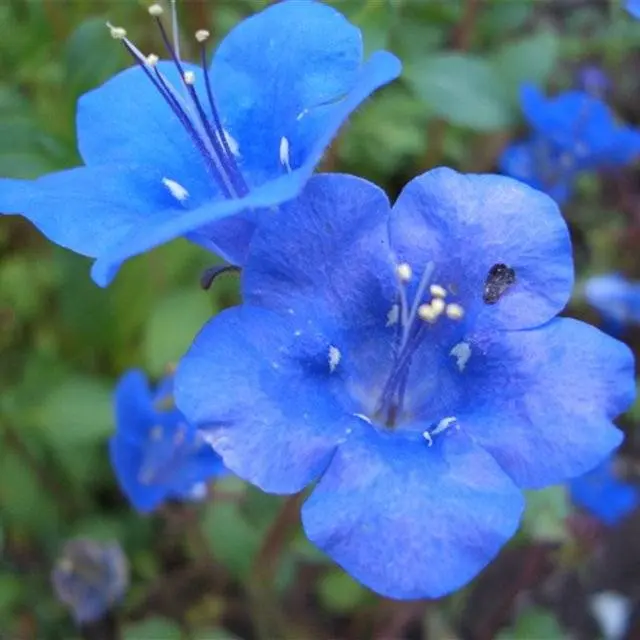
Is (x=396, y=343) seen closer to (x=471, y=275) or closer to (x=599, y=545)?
(x=471, y=275)

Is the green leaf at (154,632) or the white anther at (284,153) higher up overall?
the white anther at (284,153)

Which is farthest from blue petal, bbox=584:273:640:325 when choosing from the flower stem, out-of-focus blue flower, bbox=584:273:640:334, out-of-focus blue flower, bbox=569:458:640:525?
the flower stem

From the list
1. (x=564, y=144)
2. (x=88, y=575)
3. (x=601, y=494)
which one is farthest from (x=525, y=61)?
(x=88, y=575)

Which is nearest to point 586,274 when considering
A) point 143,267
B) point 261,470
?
point 143,267

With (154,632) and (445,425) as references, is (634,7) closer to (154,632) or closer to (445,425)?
(445,425)

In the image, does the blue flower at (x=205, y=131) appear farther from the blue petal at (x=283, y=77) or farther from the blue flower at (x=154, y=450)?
the blue flower at (x=154, y=450)

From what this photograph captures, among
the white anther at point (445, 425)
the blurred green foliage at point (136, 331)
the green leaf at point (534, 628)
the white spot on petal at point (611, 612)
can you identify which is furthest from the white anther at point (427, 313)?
the white spot on petal at point (611, 612)
